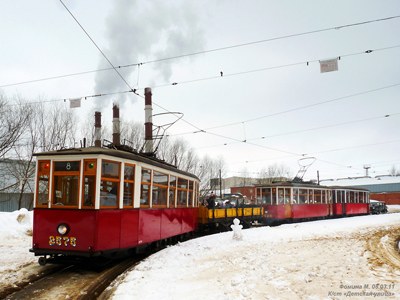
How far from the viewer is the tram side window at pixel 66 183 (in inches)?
332

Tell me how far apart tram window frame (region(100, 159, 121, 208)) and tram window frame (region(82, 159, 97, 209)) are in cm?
18

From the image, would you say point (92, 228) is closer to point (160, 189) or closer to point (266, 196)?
point (160, 189)

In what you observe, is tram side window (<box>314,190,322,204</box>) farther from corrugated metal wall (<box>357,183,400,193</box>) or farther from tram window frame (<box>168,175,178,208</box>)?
corrugated metal wall (<box>357,183,400,193</box>)

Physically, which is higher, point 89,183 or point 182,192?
point 89,183

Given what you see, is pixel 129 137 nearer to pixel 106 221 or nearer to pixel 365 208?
pixel 365 208

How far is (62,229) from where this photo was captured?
27.2 feet

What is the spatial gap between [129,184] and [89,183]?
1151 mm

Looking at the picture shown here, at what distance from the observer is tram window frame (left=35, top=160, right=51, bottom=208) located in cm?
862

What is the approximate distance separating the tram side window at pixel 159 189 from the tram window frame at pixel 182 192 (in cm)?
138

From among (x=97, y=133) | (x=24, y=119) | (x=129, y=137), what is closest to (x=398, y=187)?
(x=129, y=137)

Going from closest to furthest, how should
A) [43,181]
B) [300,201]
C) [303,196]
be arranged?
1. [43,181]
2. [300,201]
3. [303,196]

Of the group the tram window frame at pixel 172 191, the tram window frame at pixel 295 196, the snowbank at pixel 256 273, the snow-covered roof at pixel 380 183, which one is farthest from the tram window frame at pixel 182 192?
the snow-covered roof at pixel 380 183

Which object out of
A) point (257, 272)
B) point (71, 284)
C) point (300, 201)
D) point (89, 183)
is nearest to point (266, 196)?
point (300, 201)

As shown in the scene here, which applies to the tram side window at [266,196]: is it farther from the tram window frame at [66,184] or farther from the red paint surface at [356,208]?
the tram window frame at [66,184]
